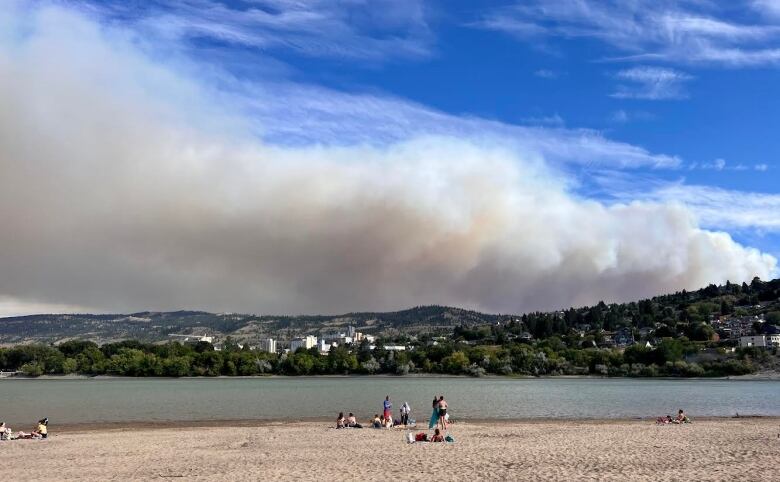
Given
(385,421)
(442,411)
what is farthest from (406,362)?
(442,411)

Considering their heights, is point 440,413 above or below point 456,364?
above

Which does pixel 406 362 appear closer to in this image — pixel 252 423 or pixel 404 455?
pixel 252 423

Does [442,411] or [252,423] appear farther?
[252,423]

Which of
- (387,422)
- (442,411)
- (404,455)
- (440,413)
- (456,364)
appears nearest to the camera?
(404,455)

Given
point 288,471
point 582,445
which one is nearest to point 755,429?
point 582,445

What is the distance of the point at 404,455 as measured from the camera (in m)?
28.0

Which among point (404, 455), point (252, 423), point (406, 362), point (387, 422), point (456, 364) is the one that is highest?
point (404, 455)

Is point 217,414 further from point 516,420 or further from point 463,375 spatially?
point 463,375

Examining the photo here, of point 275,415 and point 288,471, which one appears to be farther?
point 275,415

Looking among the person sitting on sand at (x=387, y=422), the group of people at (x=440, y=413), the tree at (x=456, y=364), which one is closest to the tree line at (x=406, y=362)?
the tree at (x=456, y=364)

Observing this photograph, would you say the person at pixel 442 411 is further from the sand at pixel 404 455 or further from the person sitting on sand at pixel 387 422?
the person sitting on sand at pixel 387 422

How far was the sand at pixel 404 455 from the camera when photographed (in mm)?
23344

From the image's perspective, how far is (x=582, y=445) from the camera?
31.5 m

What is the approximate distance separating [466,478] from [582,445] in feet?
38.9
